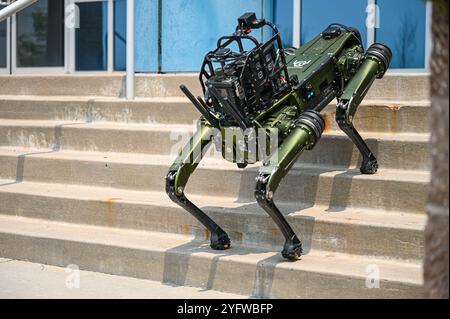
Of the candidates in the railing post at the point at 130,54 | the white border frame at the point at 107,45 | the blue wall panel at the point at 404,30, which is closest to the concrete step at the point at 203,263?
the railing post at the point at 130,54

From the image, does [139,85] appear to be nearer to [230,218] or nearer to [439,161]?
[230,218]

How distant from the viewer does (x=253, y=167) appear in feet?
22.3

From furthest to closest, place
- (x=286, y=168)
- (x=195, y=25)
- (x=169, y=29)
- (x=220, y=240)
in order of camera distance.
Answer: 1. (x=169, y=29)
2. (x=195, y=25)
3. (x=220, y=240)
4. (x=286, y=168)

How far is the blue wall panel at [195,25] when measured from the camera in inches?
357

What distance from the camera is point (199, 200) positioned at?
6.78 m

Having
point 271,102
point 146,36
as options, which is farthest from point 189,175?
point 146,36

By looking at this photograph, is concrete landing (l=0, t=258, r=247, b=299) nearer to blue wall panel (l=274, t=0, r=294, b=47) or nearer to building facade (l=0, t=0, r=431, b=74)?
building facade (l=0, t=0, r=431, b=74)

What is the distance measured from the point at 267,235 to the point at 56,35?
5.69 metres

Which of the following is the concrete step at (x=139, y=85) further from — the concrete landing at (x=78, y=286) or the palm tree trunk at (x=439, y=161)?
the palm tree trunk at (x=439, y=161)

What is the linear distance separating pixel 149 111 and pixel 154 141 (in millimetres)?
507

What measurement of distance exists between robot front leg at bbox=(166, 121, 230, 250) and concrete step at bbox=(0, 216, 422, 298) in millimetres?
119

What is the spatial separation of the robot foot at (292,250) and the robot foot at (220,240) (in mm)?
562

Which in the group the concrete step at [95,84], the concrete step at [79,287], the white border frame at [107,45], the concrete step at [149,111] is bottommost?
the concrete step at [79,287]

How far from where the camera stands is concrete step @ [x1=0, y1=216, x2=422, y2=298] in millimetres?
5328
